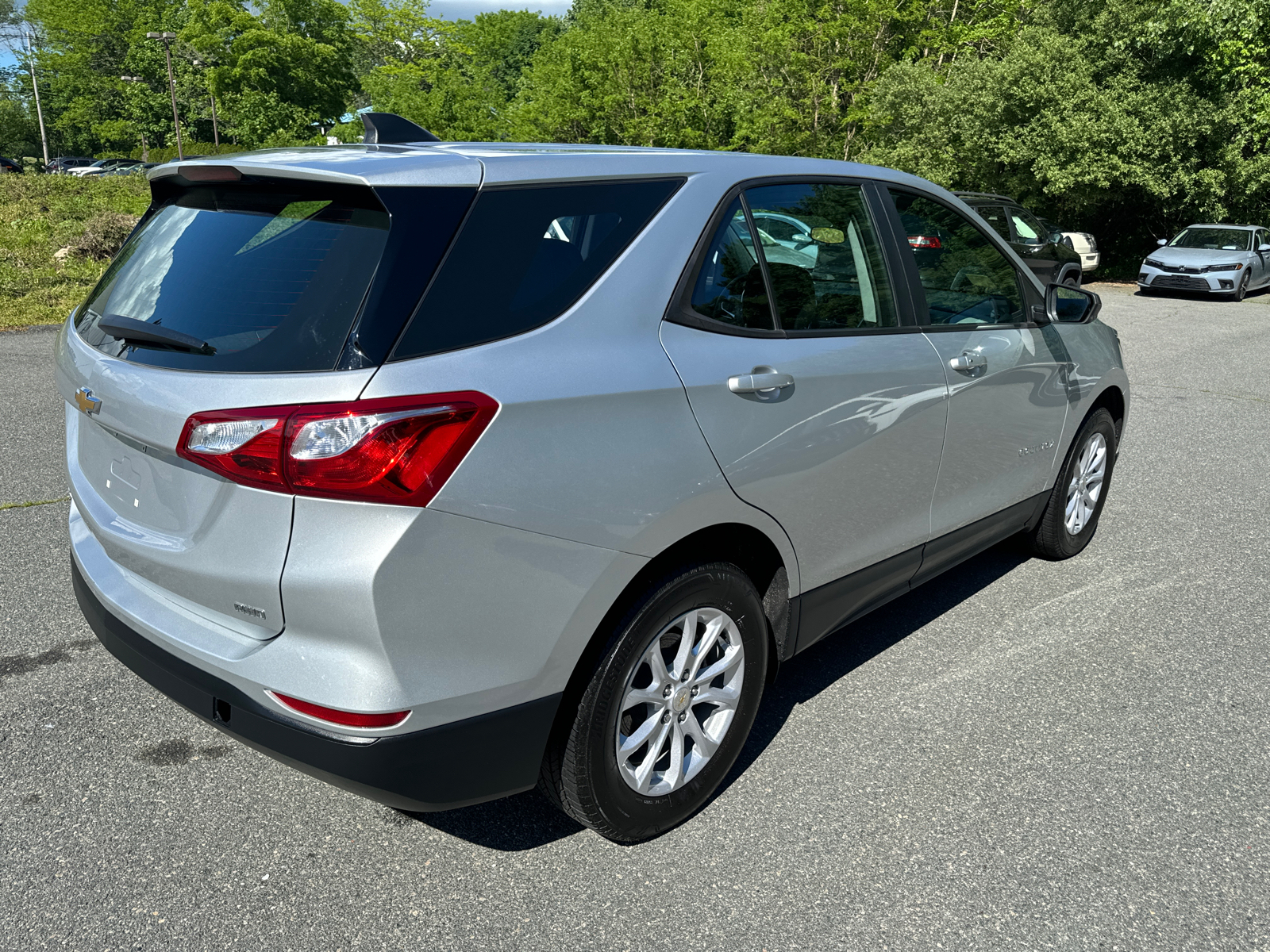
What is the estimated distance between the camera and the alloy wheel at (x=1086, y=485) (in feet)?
15.1

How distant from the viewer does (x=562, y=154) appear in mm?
2506

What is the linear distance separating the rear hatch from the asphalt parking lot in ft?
2.46

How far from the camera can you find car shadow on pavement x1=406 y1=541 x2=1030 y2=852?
108 inches

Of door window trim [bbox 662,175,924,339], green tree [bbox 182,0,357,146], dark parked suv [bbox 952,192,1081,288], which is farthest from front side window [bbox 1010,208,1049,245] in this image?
green tree [bbox 182,0,357,146]

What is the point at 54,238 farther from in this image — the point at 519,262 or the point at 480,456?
the point at 480,456

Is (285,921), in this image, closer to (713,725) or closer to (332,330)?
(713,725)

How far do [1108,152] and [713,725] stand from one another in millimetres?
Result: 22649

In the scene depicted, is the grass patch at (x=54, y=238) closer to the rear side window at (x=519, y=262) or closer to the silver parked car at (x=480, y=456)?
the silver parked car at (x=480, y=456)

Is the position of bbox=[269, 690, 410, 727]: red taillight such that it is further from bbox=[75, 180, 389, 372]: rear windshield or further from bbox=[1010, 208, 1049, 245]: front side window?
bbox=[1010, 208, 1049, 245]: front side window

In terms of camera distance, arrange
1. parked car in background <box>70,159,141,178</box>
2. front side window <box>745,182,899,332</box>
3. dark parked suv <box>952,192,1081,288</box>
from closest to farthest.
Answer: front side window <box>745,182,899,332</box> < dark parked suv <box>952,192,1081,288</box> < parked car in background <box>70,159,141,178</box>

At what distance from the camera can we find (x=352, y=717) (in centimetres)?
205

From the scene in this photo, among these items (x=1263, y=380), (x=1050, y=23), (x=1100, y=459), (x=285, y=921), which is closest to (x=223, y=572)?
(x=285, y=921)

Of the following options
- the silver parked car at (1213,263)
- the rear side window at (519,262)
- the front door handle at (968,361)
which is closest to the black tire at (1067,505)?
the front door handle at (968,361)

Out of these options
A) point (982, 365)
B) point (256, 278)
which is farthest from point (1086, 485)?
point (256, 278)
